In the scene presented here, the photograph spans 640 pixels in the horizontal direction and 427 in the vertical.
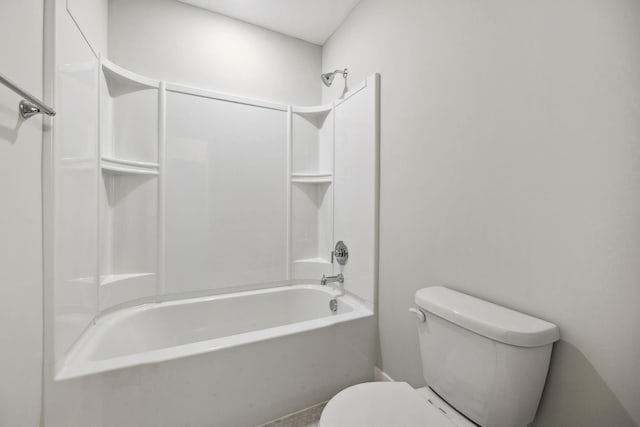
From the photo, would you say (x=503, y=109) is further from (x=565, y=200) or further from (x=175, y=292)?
(x=175, y=292)

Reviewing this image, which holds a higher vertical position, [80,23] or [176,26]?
[176,26]

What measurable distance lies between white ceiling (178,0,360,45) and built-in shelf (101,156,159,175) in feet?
3.93

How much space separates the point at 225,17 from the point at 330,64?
0.87 metres

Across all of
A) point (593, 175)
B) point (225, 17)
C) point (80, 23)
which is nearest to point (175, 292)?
point (80, 23)

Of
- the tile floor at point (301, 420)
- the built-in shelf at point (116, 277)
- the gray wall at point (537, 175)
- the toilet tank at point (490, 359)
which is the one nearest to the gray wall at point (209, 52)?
the gray wall at point (537, 175)

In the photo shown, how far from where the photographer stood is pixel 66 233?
1140 millimetres

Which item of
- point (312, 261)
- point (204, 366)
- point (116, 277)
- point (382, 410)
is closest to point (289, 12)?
point (312, 261)

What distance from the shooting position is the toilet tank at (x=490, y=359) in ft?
2.69

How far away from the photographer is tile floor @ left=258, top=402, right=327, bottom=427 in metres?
1.37

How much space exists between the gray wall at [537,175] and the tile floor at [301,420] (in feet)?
1.74

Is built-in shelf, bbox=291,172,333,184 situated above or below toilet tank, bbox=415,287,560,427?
above

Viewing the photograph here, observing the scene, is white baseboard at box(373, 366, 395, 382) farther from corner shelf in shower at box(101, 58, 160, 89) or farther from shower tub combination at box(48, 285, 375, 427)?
corner shelf in shower at box(101, 58, 160, 89)

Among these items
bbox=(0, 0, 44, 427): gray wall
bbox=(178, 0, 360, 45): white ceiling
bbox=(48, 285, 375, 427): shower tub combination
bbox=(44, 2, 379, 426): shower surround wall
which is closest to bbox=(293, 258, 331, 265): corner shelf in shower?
bbox=(44, 2, 379, 426): shower surround wall

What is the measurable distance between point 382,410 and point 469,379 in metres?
0.32
